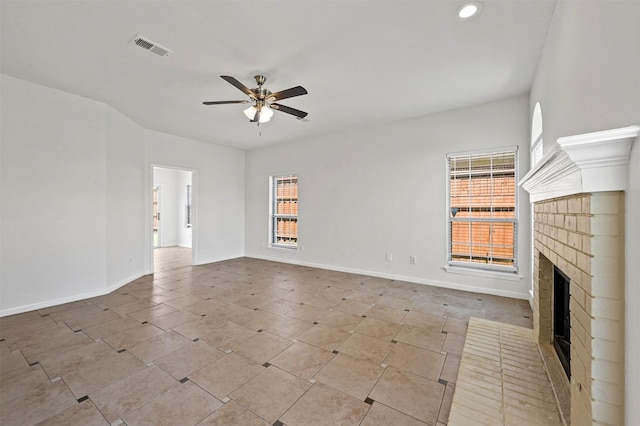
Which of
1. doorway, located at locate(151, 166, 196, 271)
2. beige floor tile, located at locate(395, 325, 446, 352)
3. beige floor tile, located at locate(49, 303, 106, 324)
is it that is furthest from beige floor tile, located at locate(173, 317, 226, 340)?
doorway, located at locate(151, 166, 196, 271)

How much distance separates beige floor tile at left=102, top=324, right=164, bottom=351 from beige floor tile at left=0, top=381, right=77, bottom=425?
598 millimetres

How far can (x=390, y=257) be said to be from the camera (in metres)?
5.08

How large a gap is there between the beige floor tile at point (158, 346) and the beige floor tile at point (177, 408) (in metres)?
0.61

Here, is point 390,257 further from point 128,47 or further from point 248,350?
point 128,47

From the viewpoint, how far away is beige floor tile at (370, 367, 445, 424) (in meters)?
1.79

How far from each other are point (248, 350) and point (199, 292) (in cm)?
218

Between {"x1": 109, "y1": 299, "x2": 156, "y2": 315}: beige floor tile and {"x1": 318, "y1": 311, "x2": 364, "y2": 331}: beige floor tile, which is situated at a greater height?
{"x1": 318, "y1": 311, "x2": 364, "y2": 331}: beige floor tile

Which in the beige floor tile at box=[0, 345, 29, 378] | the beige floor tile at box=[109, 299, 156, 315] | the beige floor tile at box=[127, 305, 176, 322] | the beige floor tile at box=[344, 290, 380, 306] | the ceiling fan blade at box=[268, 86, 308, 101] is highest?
the ceiling fan blade at box=[268, 86, 308, 101]

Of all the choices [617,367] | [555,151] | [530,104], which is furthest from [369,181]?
[617,367]

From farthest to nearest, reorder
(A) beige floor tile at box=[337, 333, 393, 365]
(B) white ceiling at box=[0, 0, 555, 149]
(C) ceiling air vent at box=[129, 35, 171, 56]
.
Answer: (C) ceiling air vent at box=[129, 35, 171, 56] → (A) beige floor tile at box=[337, 333, 393, 365] → (B) white ceiling at box=[0, 0, 555, 149]

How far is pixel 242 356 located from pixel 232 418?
0.75 metres

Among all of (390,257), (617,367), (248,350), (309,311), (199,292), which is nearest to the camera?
(617,367)

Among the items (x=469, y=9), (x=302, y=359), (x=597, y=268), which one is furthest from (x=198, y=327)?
(x=469, y=9)

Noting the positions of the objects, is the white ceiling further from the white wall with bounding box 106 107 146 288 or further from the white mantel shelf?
the white mantel shelf
